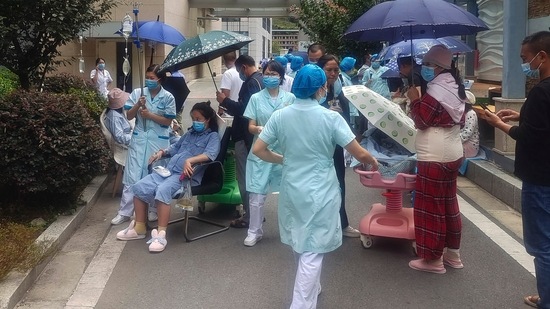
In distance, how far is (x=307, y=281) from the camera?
391 cm

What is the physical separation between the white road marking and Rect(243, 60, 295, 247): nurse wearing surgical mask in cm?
220

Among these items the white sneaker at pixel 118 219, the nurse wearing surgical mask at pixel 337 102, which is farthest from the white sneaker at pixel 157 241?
the nurse wearing surgical mask at pixel 337 102

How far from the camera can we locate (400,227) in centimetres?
550

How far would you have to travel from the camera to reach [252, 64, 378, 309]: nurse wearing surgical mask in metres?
3.92

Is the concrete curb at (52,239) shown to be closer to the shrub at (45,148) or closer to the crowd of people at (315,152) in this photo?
the shrub at (45,148)

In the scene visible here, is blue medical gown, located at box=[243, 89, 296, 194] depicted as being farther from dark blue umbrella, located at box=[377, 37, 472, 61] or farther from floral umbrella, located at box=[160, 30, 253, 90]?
dark blue umbrella, located at box=[377, 37, 472, 61]

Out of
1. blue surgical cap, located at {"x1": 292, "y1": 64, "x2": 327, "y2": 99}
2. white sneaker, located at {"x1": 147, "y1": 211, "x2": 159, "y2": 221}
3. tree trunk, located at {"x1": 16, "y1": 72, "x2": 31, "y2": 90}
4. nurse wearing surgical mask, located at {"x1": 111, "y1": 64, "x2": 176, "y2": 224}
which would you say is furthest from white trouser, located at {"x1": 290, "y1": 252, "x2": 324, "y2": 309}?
tree trunk, located at {"x1": 16, "y1": 72, "x2": 31, "y2": 90}

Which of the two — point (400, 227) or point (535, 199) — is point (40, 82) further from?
point (535, 199)

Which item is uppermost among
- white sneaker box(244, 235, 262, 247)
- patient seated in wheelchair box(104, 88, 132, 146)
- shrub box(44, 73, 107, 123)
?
shrub box(44, 73, 107, 123)

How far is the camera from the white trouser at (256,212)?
18.9ft

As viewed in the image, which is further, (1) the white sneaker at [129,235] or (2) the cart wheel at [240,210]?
(2) the cart wheel at [240,210]

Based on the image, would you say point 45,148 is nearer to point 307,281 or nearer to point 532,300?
point 307,281

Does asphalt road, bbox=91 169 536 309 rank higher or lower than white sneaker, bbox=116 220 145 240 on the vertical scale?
lower

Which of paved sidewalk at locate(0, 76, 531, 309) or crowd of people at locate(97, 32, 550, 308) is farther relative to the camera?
paved sidewalk at locate(0, 76, 531, 309)
